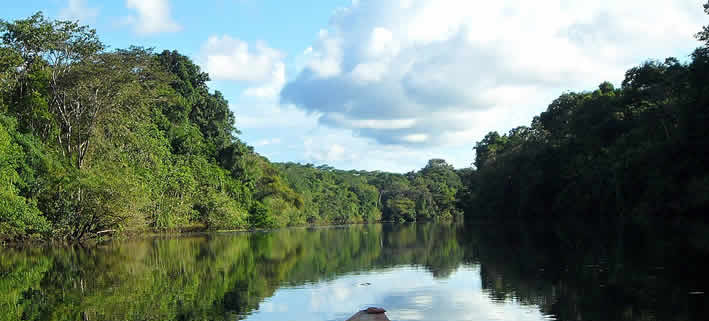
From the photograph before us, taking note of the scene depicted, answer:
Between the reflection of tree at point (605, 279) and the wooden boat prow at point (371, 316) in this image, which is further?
the reflection of tree at point (605, 279)

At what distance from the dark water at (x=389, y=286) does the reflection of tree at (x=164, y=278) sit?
41 millimetres

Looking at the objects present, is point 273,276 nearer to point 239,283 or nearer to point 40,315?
point 239,283

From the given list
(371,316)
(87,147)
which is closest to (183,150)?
(87,147)

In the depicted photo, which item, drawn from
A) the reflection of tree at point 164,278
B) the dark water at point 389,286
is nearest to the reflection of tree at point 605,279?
the dark water at point 389,286

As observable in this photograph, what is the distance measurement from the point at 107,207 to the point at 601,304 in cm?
3381

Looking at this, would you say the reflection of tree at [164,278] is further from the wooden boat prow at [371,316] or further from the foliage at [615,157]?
the foliage at [615,157]

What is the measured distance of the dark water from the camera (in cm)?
1188

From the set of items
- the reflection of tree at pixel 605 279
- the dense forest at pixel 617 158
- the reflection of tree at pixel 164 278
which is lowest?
the reflection of tree at pixel 164 278

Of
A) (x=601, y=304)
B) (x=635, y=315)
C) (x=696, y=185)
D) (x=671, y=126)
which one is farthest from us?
(x=671, y=126)

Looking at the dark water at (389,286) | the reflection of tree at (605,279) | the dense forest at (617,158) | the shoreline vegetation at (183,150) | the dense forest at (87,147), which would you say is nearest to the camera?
the reflection of tree at (605,279)

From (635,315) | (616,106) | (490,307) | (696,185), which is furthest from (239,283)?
(616,106)

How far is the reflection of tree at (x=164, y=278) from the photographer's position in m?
12.8

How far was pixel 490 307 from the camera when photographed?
12.3m

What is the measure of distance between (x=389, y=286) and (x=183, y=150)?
4737 cm
